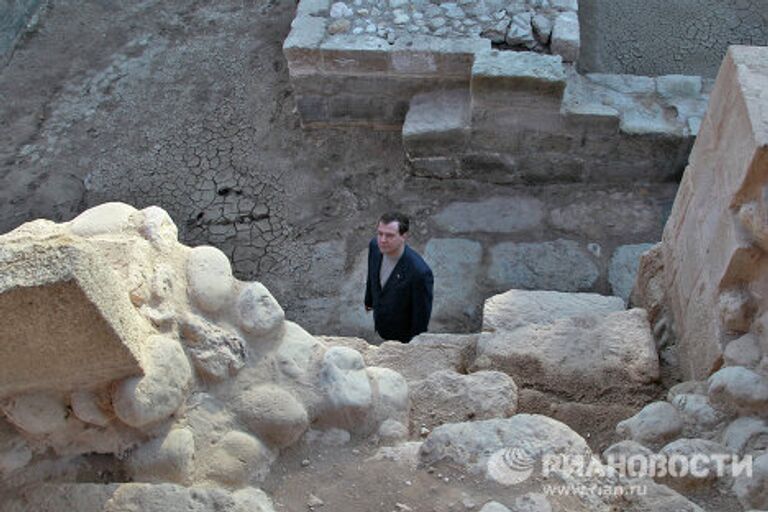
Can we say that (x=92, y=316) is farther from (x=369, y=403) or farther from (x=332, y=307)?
(x=332, y=307)

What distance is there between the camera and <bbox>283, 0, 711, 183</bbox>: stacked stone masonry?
530 cm

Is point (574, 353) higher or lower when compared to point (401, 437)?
lower

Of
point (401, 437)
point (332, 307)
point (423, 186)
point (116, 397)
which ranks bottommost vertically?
point (332, 307)

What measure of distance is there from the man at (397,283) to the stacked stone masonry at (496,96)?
4.74 ft

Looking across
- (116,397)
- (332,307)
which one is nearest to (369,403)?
(116,397)

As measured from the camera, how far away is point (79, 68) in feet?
22.4

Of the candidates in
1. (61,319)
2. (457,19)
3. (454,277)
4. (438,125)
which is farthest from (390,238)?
(457,19)

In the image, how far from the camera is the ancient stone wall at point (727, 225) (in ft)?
9.54

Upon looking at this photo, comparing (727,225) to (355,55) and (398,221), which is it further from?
(355,55)

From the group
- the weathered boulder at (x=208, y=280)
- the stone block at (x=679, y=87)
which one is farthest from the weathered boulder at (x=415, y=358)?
the stone block at (x=679, y=87)

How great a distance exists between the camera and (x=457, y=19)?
577 cm

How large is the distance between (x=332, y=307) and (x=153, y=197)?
1640mm

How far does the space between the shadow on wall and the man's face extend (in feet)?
9.66

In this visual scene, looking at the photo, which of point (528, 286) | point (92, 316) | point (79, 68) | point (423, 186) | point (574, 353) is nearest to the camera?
point (92, 316)
